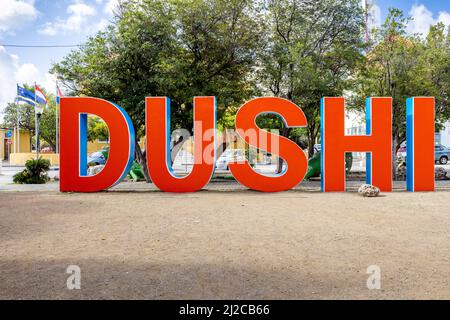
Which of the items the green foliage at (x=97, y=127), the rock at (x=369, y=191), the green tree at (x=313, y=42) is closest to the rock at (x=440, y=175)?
the green tree at (x=313, y=42)

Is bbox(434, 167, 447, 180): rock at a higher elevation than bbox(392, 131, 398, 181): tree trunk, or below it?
below

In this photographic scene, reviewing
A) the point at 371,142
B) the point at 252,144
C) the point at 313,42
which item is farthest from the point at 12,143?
the point at 371,142

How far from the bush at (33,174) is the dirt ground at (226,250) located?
26.0ft

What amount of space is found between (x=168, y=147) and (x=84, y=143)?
293 centimetres

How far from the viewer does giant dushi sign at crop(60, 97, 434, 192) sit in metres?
12.9

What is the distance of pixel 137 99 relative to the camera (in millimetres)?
16328

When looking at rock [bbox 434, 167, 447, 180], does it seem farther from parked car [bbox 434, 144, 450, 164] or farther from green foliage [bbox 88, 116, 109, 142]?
green foliage [bbox 88, 116, 109, 142]

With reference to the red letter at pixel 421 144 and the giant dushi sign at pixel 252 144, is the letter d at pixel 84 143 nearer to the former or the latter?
the giant dushi sign at pixel 252 144

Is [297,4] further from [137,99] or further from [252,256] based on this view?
[252,256]

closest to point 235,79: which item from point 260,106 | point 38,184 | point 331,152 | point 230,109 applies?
point 230,109

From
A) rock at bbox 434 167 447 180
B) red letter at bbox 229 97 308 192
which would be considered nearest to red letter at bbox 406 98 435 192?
red letter at bbox 229 97 308 192

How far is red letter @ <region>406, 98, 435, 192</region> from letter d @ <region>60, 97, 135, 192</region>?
372 inches

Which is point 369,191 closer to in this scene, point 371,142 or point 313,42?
point 371,142
